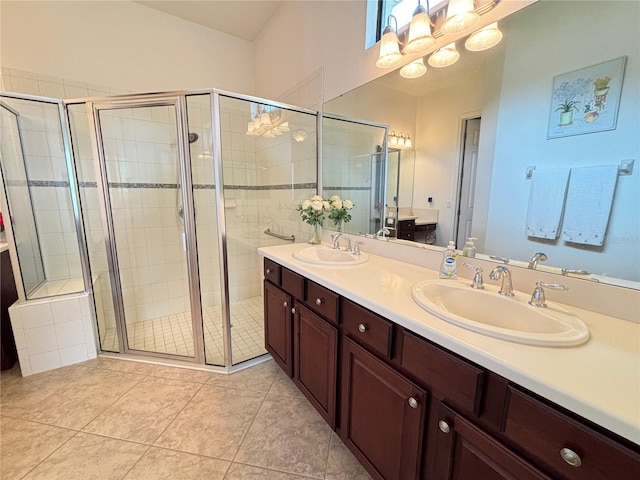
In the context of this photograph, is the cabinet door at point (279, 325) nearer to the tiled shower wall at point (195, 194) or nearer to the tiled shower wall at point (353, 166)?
the tiled shower wall at point (195, 194)

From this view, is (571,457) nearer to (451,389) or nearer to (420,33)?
(451,389)

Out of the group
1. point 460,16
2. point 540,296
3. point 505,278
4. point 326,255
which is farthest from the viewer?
point 326,255

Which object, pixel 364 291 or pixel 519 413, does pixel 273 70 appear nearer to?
pixel 364 291

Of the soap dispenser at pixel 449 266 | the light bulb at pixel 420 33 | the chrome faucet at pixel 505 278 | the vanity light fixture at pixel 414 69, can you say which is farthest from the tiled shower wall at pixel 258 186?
the chrome faucet at pixel 505 278

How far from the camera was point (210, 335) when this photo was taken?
2135 mm

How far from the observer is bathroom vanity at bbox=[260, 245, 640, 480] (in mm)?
534

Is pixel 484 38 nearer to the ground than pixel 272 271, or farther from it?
farther from it

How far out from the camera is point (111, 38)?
232 cm

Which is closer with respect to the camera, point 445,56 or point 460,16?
point 460,16

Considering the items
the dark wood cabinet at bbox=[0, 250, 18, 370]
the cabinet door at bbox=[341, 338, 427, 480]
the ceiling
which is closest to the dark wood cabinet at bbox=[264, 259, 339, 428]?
the cabinet door at bbox=[341, 338, 427, 480]

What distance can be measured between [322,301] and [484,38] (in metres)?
1.34

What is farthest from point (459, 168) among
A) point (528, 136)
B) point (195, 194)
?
point (195, 194)

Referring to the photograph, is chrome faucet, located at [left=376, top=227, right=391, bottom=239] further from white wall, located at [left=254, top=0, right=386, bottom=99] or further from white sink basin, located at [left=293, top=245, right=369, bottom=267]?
white wall, located at [left=254, top=0, right=386, bottom=99]

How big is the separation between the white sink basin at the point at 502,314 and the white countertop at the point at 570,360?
2 cm
